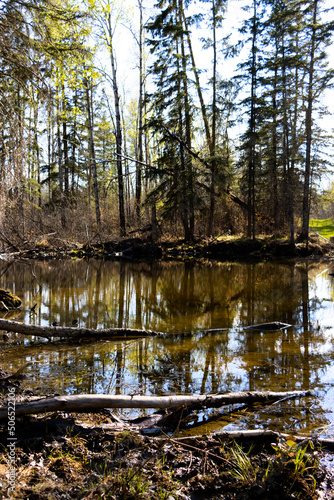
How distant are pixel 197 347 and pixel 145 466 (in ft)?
11.9

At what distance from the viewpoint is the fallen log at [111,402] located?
122 inches

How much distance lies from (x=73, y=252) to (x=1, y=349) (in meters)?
18.3

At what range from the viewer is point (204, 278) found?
48.3 ft

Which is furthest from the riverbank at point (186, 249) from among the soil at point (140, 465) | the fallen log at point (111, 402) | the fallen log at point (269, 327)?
the soil at point (140, 465)

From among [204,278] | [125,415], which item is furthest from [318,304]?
[125,415]

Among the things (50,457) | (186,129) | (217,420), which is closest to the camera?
(50,457)

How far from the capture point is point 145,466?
103 inches

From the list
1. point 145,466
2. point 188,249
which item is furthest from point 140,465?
point 188,249

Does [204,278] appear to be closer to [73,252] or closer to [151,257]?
[151,257]

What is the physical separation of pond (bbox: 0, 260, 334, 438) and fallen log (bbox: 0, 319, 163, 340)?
202 mm

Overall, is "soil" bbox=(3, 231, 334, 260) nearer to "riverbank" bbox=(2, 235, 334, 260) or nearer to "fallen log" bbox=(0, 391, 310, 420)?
"riverbank" bbox=(2, 235, 334, 260)

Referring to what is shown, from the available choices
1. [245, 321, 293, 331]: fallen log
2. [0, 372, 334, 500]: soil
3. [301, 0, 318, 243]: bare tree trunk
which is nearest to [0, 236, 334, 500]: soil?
[0, 372, 334, 500]: soil

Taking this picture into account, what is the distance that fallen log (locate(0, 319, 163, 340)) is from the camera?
5.54 metres

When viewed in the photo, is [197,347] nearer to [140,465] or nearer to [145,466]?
[145,466]
